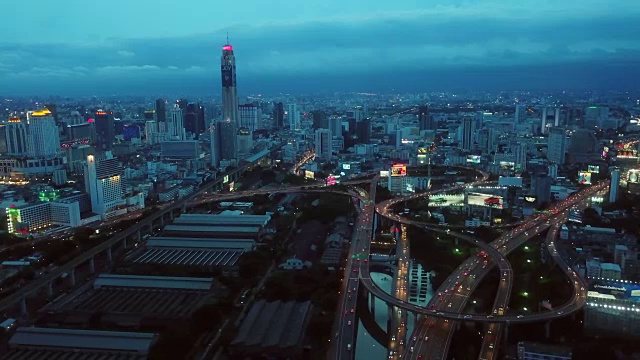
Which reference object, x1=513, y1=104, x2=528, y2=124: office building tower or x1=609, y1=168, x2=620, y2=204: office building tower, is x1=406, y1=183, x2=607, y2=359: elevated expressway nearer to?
x1=609, y1=168, x2=620, y2=204: office building tower

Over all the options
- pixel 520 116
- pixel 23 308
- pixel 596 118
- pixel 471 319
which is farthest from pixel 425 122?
pixel 23 308

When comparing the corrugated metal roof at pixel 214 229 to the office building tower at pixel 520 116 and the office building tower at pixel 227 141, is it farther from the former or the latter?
the office building tower at pixel 520 116

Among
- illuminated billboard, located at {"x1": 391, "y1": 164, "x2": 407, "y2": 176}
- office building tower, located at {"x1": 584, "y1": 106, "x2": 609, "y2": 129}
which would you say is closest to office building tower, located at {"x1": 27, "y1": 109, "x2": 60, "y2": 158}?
illuminated billboard, located at {"x1": 391, "y1": 164, "x2": 407, "y2": 176}

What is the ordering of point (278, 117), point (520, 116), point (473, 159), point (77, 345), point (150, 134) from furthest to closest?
point (278, 117)
point (520, 116)
point (150, 134)
point (473, 159)
point (77, 345)

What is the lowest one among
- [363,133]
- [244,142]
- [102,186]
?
[102,186]

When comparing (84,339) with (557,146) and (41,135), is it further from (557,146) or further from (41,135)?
(557,146)

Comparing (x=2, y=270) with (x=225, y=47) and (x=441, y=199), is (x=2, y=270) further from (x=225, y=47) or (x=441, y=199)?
(x=225, y=47)
